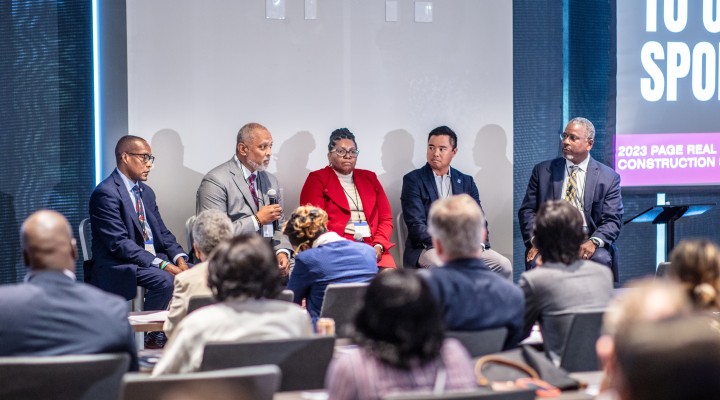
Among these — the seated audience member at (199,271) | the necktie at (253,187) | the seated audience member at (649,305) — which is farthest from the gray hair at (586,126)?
the seated audience member at (649,305)

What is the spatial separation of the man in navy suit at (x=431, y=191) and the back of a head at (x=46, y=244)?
4010mm

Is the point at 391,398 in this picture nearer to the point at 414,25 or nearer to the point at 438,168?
the point at 438,168

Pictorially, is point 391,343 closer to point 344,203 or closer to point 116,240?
point 116,240

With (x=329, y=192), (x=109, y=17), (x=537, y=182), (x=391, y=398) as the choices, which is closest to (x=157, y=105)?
(x=109, y=17)

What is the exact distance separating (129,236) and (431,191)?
89.7 inches

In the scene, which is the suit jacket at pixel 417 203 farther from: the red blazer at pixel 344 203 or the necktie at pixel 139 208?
the necktie at pixel 139 208

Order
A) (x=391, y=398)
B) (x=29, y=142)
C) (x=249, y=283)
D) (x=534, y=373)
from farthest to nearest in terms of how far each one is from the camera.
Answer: (x=29, y=142)
(x=249, y=283)
(x=534, y=373)
(x=391, y=398)

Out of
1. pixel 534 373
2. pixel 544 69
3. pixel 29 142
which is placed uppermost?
pixel 544 69

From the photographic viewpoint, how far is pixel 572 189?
22.8 feet

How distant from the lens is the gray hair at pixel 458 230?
3.26 m

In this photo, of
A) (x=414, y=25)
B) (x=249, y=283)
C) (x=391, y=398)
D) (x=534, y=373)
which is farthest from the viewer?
(x=414, y=25)

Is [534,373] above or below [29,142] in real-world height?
below

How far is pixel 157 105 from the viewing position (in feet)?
22.3

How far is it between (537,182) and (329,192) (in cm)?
162
